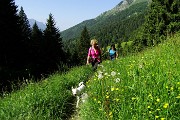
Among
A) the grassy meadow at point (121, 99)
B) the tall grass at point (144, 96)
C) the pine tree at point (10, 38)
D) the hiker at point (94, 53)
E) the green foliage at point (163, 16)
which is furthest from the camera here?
the green foliage at point (163, 16)

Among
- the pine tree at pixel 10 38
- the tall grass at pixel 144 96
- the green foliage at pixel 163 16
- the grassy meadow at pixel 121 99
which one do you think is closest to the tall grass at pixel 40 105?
the grassy meadow at pixel 121 99

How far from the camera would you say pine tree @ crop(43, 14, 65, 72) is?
49.3 metres

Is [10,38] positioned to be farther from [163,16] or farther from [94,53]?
[94,53]

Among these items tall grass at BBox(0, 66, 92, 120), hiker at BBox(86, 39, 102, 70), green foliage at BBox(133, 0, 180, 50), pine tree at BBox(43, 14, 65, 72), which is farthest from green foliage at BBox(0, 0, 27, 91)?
tall grass at BBox(0, 66, 92, 120)

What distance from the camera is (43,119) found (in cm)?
883

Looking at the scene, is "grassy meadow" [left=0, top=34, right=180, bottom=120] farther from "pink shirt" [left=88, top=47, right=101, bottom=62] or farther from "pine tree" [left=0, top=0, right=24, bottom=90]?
"pine tree" [left=0, top=0, right=24, bottom=90]

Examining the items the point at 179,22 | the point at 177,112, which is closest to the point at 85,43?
the point at 179,22

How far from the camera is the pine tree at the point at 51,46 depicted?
1941 inches

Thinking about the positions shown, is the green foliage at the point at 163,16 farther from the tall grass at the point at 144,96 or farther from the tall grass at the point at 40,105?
the tall grass at the point at 144,96

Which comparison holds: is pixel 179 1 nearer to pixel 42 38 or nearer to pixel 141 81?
pixel 42 38

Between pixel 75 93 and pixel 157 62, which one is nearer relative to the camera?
pixel 157 62

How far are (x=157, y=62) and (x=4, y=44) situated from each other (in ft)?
99.1

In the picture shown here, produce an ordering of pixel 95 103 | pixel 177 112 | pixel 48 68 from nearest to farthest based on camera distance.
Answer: pixel 177 112, pixel 95 103, pixel 48 68

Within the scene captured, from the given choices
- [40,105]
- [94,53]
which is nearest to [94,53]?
[94,53]
